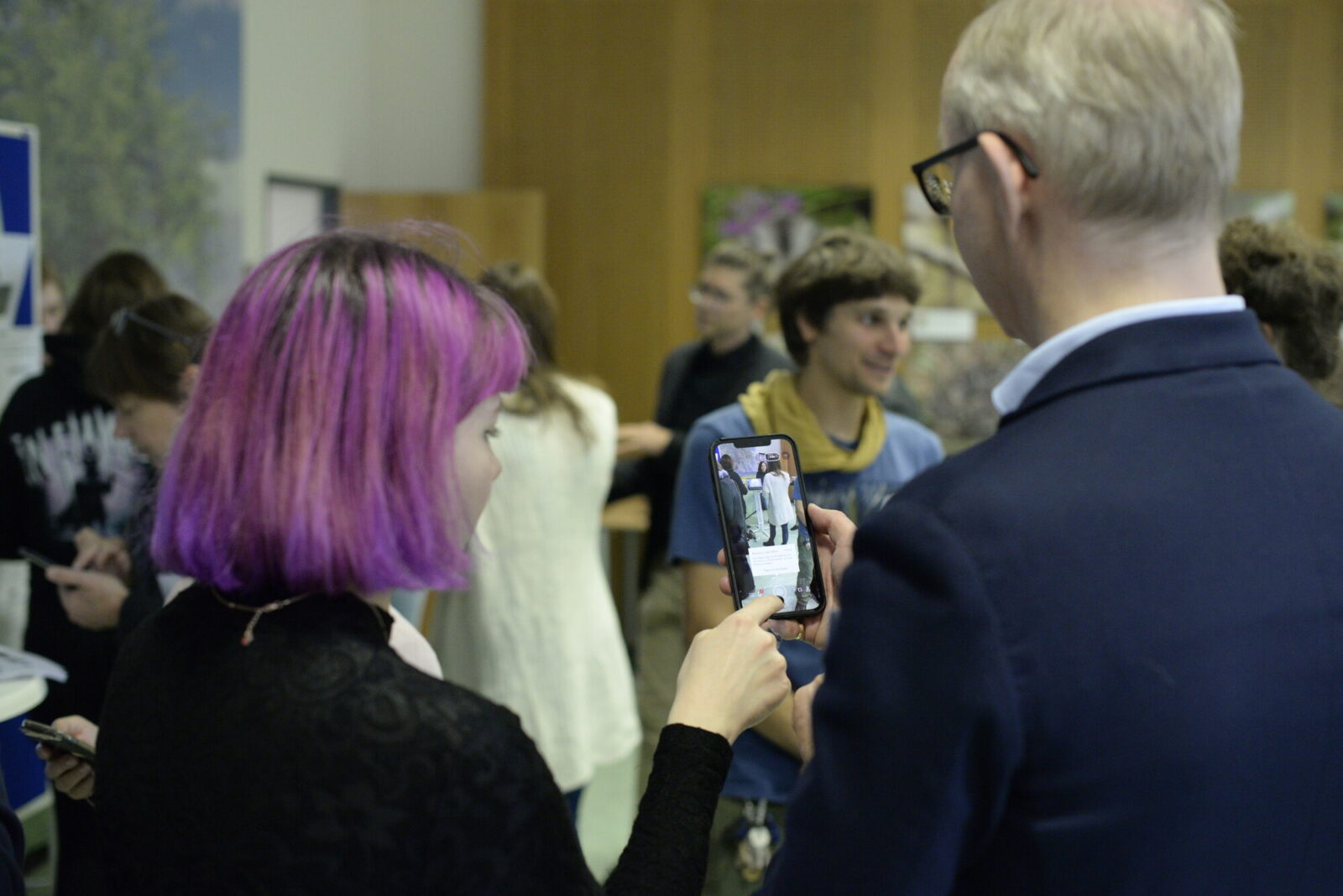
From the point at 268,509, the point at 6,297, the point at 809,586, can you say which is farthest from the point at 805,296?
the point at 6,297

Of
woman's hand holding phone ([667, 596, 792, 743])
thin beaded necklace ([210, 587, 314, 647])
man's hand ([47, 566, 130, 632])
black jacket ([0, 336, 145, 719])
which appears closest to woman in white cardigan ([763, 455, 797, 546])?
woman's hand holding phone ([667, 596, 792, 743])

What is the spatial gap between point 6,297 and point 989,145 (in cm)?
329

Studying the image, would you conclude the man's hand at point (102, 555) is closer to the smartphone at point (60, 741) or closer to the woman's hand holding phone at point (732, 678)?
the smartphone at point (60, 741)

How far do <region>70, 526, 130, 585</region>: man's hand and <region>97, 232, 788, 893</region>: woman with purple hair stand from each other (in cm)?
155

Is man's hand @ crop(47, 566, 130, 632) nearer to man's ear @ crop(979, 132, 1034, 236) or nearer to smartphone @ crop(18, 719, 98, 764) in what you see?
smartphone @ crop(18, 719, 98, 764)

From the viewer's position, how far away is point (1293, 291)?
186 centimetres

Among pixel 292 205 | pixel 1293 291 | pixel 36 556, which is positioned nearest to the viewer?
pixel 1293 291

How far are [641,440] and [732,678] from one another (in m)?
2.09

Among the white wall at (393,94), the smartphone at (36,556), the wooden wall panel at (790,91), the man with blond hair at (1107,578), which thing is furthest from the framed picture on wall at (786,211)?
the man with blond hair at (1107,578)

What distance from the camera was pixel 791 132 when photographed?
23.5 feet

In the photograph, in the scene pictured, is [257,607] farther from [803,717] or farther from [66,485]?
[66,485]

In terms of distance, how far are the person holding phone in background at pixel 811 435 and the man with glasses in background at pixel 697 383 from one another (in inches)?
39.5

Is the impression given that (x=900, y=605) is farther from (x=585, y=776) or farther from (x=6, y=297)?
(x=6, y=297)

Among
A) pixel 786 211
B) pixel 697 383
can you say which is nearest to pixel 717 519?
pixel 697 383
